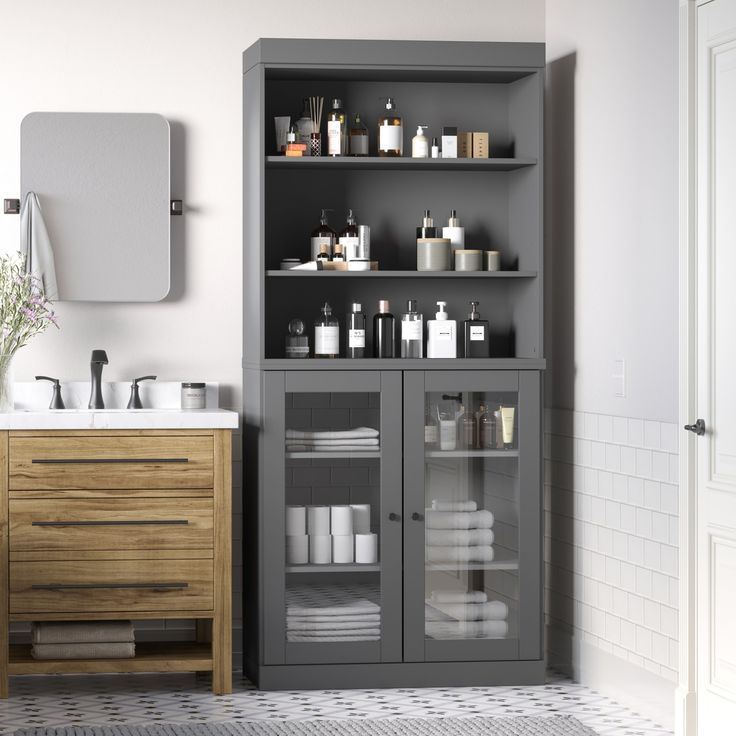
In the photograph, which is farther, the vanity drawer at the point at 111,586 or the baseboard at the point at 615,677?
the vanity drawer at the point at 111,586

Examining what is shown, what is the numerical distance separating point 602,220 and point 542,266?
0.31m

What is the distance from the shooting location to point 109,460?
4398 mm

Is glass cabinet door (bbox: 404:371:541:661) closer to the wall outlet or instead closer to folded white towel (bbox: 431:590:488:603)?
folded white towel (bbox: 431:590:488:603)

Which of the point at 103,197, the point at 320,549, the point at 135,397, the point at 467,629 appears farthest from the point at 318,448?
the point at 103,197

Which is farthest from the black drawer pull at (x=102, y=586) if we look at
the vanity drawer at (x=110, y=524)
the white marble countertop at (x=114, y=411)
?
the white marble countertop at (x=114, y=411)

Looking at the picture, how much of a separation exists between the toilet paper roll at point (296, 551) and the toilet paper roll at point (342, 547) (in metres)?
0.11

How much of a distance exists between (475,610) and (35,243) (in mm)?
2182

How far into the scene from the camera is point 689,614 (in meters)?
3.87

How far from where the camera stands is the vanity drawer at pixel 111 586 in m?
4.36

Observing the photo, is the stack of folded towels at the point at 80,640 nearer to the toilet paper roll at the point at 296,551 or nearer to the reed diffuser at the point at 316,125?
the toilet paper roll at the point at 296,551

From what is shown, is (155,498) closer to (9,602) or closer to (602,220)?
(9,602)

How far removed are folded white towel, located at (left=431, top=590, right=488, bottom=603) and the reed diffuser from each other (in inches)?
68.3

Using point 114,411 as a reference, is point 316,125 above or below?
above

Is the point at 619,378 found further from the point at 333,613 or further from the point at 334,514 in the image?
the point at 333,613
